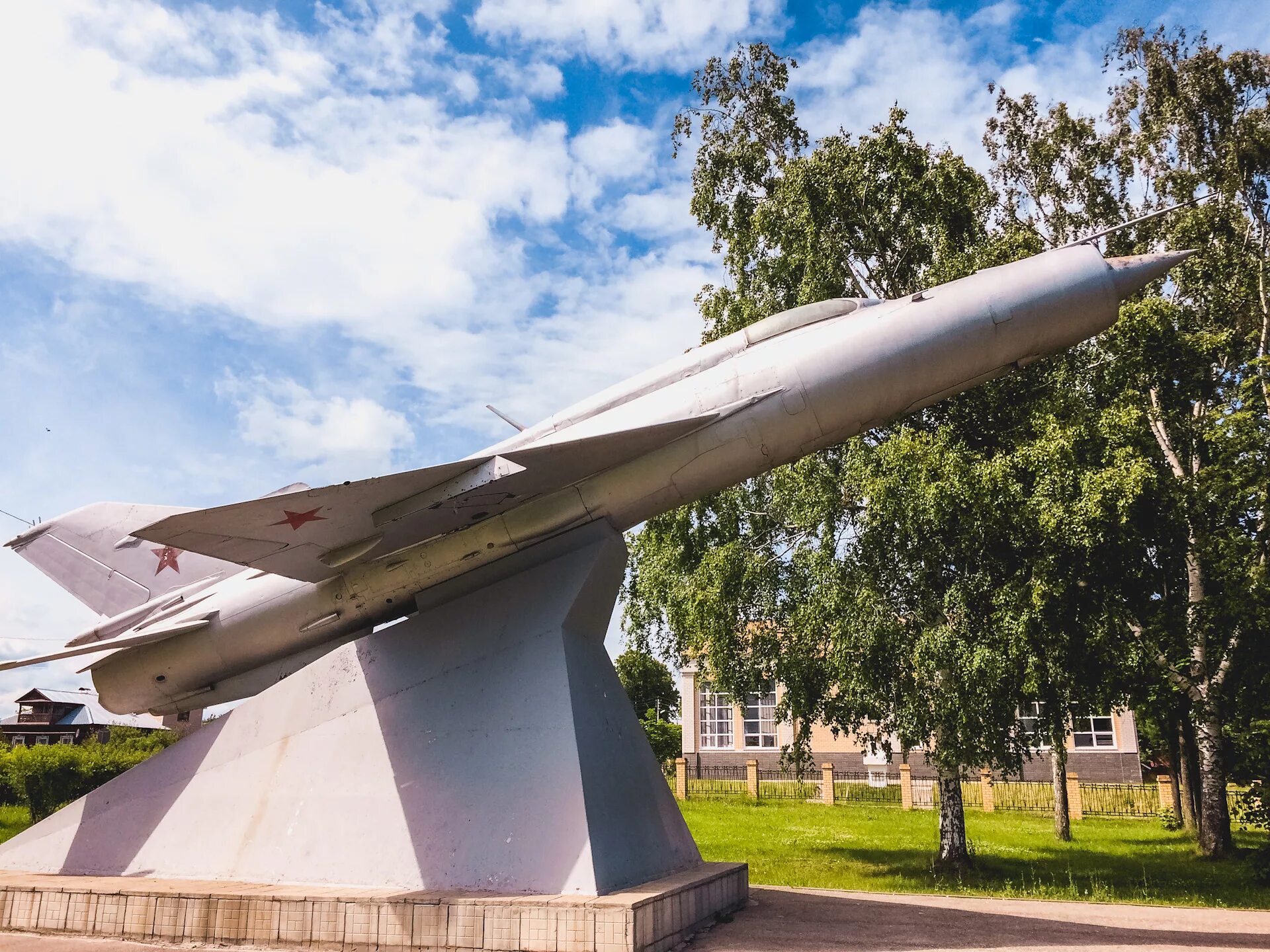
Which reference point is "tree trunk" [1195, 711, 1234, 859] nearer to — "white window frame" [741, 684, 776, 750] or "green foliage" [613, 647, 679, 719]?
"white window frame" [741, 684, 776, 750]

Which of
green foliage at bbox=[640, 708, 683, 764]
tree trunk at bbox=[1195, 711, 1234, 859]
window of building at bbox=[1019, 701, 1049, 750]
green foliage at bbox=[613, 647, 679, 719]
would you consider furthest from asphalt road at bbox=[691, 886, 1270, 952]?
green foliage at bbox=[613, 647, 679, 719]

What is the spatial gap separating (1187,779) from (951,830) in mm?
9363

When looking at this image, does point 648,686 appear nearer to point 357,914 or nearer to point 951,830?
point 951,830

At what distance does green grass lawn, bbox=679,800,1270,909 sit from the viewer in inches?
472

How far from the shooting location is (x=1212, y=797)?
14938mm

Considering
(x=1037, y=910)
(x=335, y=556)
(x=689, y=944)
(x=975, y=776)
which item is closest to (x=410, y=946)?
(x=689, y=944)

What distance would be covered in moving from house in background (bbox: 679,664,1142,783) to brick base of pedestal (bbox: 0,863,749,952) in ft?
71.1

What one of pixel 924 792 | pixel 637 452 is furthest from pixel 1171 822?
pixel 637 452

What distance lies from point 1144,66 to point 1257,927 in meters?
16.1

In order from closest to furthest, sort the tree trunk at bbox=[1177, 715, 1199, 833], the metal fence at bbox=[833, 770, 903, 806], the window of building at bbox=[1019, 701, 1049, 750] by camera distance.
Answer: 1. the window of building at bbox=[1019, 701, 1049, 750]
2. the tree trunk at bbox=[1177, 715, 1199, 833]
3. the metal fence at bbox=[833, 770, 903, 806]

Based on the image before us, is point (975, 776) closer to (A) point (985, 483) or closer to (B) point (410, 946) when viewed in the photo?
(A) point (985, 483)

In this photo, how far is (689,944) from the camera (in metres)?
6.54

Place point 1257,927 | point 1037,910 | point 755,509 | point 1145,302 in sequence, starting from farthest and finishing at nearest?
point 755,509
point 1145,302
point 1037,910
point 1257,927

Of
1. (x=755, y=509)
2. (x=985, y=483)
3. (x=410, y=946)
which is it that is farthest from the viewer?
(x=755, y=509)
